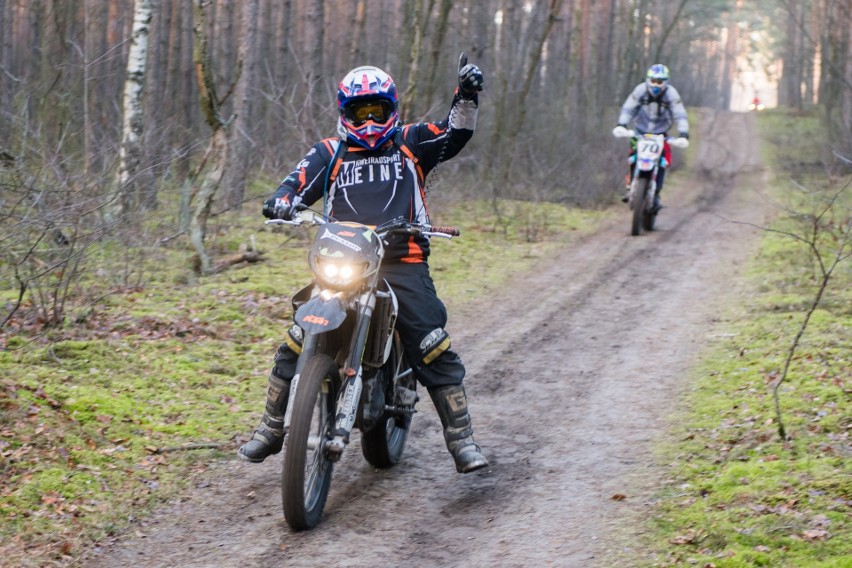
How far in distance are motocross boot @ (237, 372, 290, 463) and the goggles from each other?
5.07 feet

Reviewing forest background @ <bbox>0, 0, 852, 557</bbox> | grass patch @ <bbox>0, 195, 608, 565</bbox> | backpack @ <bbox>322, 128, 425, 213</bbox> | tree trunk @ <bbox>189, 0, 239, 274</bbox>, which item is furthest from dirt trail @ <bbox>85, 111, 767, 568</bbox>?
tree trunk @ <bbox>189, 0, 239, 274</bbox>

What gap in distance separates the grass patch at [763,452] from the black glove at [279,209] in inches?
99.4

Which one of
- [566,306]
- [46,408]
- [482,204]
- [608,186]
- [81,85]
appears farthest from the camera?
[608,186]

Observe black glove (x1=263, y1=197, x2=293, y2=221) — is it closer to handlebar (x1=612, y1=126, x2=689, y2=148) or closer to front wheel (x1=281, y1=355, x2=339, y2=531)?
front wheel (x1=281, y1=355, x2=339, y2=531)

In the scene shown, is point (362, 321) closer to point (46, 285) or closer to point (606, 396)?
point (606, 396)

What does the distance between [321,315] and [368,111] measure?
134 cm

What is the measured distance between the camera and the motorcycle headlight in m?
4.82

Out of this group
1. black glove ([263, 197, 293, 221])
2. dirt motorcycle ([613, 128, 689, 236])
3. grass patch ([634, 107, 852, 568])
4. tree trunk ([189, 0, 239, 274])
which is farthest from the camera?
dirt motorcycle ([613, 128, 689, 236])

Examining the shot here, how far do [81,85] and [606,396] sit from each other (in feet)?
38.1

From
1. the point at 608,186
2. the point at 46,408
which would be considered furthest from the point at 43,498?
the point at 608,186

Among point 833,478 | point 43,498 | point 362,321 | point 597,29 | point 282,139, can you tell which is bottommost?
point 43,498

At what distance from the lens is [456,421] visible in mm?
5465

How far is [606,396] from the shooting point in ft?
24.0

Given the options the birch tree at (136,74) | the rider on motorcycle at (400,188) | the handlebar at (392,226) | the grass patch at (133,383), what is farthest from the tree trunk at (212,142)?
the handlebar at (392,226)
